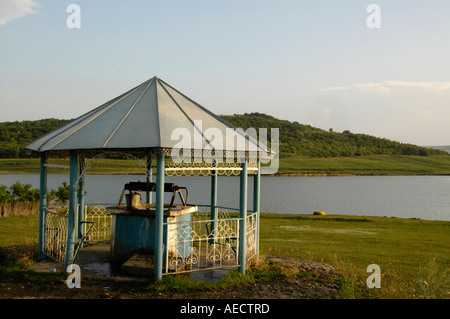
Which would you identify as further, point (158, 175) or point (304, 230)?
point (304, 230)

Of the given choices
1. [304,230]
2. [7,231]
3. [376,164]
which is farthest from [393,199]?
[376,164]

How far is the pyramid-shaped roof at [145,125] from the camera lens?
855cm

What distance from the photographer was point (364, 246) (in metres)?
16.2

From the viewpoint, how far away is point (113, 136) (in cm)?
875

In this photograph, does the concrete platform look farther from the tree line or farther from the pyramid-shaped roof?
the tree line

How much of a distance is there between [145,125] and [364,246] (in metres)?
11.1

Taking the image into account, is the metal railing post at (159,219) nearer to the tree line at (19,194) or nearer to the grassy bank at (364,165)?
the tree line at (19,194)

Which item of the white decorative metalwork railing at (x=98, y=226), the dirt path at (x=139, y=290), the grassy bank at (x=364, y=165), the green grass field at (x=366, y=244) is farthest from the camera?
the grassy bank at (x=364, y=165)

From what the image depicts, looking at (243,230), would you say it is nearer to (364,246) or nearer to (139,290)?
(139,290)

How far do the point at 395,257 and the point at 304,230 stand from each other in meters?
6.73

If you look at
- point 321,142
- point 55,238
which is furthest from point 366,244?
point 321,142

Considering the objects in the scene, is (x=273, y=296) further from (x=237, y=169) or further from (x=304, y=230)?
(x=304, y=230)

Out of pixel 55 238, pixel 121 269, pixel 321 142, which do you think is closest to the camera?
pixel 121 269

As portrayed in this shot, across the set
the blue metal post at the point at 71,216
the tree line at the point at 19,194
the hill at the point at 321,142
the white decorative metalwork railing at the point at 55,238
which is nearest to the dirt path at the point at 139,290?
the blue metal post at the point at 71,216
